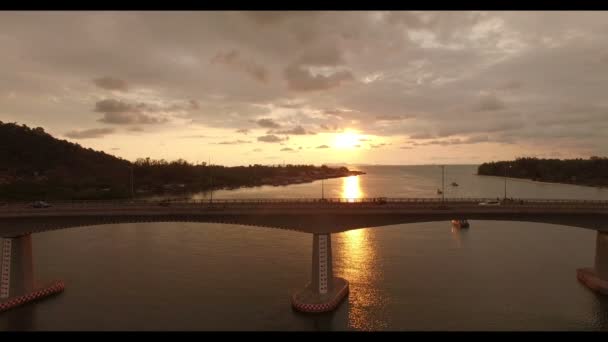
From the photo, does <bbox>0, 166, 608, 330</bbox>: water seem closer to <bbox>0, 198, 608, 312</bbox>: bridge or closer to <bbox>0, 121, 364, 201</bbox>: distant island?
<bbox>0, 198, 608, 312</bbox>: bridge

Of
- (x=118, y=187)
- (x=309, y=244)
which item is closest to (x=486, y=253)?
(x=309, y=244)

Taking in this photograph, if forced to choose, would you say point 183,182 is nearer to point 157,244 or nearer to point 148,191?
point 148,191

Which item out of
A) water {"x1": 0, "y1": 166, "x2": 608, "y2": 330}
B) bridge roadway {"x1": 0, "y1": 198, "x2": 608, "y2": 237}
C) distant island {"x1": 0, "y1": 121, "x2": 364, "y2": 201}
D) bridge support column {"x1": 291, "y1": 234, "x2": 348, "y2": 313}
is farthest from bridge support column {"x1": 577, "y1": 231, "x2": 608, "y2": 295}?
distant island {"x1": 0, "y1": 121, "x2": 364, "y2": 201}

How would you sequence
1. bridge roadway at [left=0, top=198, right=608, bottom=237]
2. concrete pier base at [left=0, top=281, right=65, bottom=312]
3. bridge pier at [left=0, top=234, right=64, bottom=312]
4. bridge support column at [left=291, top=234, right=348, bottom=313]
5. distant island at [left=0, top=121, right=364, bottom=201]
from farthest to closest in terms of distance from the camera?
distant island at [left=0, top=121, right=364, bottom=201] < bridge roadway at [left=0, top=198, right=608, bottom=237] < bridge pier at [left=0, top=234, right=64, bottom=312] < concrete pier base at [left=0, top=281, right=65, bottom=312] < bridge support column at [left=291, top=234, right=348, bottom=313]

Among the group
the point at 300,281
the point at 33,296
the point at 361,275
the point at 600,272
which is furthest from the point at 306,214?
the point at 600,272

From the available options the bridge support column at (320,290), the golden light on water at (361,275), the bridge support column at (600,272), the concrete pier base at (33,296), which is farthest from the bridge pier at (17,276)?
the bridge support column at (600,272)

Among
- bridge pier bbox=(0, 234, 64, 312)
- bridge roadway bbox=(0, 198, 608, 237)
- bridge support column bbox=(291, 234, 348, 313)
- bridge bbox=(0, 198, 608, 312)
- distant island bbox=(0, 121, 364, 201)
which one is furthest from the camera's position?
distant island bbox=(0, 121, 364, 201)

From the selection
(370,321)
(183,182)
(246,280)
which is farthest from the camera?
(183,182)
